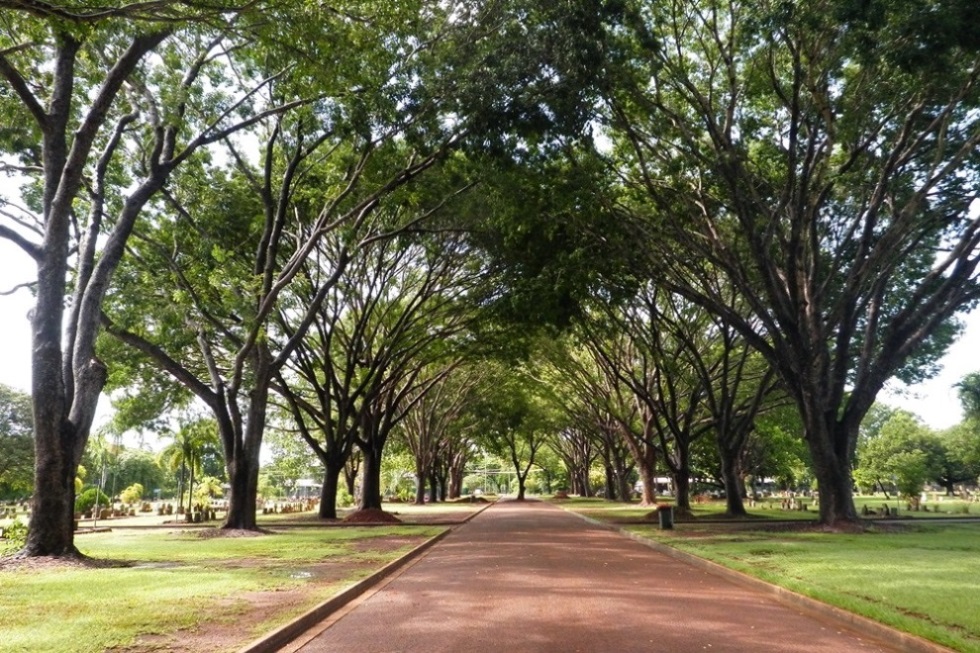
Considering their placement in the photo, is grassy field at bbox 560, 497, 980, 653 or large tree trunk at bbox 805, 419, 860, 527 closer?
grassy field at bbox 560, 497, 980, 653

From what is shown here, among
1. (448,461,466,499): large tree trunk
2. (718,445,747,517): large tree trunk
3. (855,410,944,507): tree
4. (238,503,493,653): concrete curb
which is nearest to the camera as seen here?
(238,503,493,653): concrete curb

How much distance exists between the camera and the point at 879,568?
443 inches

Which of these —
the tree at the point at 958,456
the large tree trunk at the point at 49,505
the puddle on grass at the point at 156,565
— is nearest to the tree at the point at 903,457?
the tree at the point at 958,456

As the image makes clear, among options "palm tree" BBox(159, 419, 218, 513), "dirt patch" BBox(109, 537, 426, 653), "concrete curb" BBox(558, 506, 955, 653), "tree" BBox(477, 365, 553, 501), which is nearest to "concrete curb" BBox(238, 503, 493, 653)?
"dirt patch" BBox(109, 537, 426, 653)

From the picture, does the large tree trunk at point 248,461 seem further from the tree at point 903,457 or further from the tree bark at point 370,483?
the tree at point 903,457

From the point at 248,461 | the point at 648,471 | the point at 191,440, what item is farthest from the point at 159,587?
the point at 648,471

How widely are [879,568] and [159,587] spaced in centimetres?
1101

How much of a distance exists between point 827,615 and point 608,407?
1062 inches

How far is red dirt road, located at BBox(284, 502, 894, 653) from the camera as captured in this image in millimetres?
6766

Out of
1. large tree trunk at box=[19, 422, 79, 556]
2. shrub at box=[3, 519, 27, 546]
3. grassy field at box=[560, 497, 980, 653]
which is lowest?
grassy field at box=[560, 497, 980, 653]

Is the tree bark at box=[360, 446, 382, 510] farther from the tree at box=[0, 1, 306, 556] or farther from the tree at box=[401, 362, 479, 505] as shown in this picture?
the tree at box=[0, 1, 306, 556]

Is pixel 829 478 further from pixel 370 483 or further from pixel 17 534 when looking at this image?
pixel 17 534

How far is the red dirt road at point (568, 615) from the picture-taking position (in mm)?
6766

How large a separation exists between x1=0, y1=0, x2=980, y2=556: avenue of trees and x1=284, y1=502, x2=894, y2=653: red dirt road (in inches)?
282
